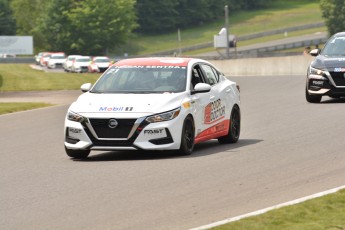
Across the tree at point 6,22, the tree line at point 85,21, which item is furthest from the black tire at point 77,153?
the tree at point 6,22

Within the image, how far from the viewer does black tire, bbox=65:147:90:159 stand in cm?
1509

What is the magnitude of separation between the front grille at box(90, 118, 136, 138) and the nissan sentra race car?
→ 1159 cm

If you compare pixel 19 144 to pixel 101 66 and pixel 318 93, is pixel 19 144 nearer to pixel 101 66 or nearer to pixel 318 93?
pixel 318 93

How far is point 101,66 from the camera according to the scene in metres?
75.1

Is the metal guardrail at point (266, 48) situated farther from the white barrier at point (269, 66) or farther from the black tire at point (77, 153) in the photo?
the black tire at point (77, 153)

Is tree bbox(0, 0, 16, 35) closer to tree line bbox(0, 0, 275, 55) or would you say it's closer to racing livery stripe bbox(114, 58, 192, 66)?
tree line bbox(0, 0, 275, 55)

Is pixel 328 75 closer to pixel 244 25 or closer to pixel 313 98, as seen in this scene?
pixel 313 98

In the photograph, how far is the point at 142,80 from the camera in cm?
1562

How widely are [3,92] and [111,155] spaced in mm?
27201

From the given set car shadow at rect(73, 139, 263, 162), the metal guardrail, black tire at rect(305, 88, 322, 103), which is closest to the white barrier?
black tire at rect(305, 88, 322, 103)

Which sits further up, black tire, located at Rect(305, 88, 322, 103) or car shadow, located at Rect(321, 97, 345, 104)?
black tire, located at Rect(305, 88, 322, 103)

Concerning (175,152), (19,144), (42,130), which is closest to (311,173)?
(175,152)

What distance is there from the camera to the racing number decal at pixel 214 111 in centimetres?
1596

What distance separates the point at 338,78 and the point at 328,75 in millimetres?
231
